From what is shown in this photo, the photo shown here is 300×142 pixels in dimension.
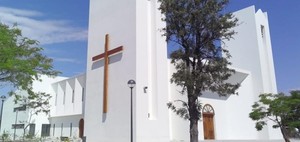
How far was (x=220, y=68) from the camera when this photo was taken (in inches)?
463

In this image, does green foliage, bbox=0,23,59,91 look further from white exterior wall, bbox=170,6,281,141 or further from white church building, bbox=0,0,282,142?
white exterior wall, bbox=170,6,281,141

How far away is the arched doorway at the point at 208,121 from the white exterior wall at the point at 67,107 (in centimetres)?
1156

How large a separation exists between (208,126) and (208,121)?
1.39 feet

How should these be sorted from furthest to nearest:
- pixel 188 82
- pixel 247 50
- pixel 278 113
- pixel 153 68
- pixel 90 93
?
pixel 247 50 → pixel 90 93 → pixel 153 68 → pixel 278 113 → pixel 188 82

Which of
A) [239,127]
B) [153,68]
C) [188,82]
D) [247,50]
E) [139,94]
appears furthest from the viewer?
[247,50]

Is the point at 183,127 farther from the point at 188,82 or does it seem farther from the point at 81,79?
the point at 81,79

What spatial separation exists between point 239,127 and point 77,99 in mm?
15851

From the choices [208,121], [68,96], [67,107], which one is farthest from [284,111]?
[68,96]

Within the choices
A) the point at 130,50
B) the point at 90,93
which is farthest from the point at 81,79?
the point at 130,50

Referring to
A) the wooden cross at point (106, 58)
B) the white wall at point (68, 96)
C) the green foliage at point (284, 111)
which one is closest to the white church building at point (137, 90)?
the wooden cross at point (106, 58)

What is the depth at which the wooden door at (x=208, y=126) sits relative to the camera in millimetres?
23836

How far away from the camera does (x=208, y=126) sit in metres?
24.2

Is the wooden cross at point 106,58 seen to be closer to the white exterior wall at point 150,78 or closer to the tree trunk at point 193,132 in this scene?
the white exterior wall at point 150,78

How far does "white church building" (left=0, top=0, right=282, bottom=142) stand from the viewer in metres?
18.6
